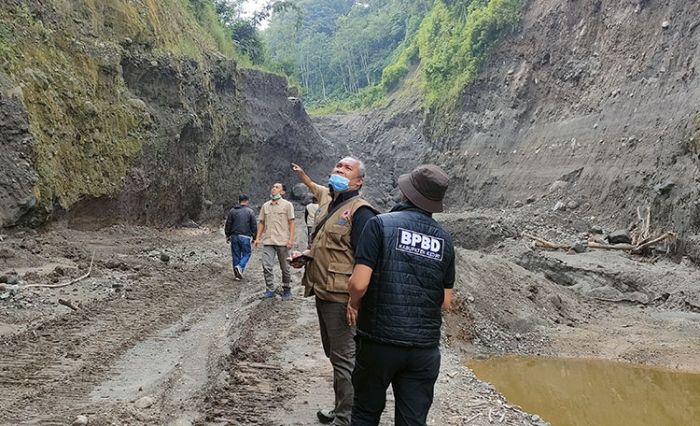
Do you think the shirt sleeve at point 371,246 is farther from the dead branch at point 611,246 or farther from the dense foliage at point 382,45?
the dense foliage at point 382,45

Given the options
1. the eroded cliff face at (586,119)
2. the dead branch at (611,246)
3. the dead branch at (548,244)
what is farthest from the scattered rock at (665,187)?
the dead branch at (548,244)

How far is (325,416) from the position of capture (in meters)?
4.50

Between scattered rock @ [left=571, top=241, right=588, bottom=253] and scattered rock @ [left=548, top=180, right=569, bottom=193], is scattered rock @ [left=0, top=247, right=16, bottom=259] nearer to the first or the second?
scattered rock @ [left=571, top=241, right=588, bottom=253]

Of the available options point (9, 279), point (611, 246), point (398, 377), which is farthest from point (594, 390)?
point (611, 246)

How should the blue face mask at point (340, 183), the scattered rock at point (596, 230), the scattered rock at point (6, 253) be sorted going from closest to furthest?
1. the blue face mask at point (340, 183)
2. the scattered rock at point (6, 253)
3. the scattered rock at point (596, 230)

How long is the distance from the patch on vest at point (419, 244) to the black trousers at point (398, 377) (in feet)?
1.69

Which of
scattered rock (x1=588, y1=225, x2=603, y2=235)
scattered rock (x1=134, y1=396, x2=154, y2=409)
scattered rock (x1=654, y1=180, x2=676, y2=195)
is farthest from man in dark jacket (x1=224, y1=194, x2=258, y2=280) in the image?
scattered rock (x1=588, y1=225, x2=603, y2=235)

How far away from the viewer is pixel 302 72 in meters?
76.4

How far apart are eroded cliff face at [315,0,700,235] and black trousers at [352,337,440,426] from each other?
14129mm

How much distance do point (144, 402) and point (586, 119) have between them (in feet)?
75.1

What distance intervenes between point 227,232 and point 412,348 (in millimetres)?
8541

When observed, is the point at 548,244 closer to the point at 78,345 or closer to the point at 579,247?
the point at 579,247

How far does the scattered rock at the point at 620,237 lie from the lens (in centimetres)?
1708

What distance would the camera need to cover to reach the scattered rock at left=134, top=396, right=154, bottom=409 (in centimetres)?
459
